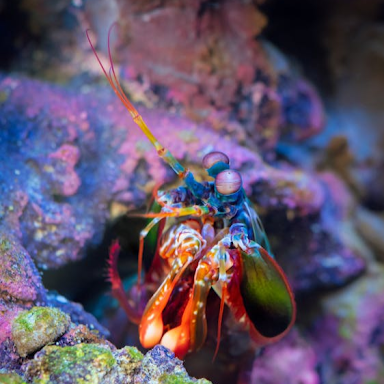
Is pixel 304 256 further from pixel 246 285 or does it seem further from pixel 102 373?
pixel 102 373

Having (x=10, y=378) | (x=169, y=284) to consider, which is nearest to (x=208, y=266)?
(x=169, y=284)

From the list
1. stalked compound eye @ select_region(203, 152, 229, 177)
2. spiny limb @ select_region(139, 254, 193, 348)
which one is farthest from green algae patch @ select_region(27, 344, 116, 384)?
stalked compound eye @ select_region(203, 152, 229, 177)

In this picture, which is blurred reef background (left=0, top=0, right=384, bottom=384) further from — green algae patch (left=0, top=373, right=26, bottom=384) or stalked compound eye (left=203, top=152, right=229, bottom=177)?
stalked compound eye (left=203, top=152, right=229, bottom=177)

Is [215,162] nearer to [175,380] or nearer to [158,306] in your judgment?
[158,306]

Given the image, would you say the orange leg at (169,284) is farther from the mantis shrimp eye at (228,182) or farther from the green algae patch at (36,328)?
the green algae patch at (36,328)

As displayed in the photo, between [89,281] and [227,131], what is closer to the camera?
[89,281]

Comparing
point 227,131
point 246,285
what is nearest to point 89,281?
point 246,285
